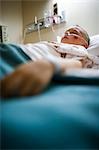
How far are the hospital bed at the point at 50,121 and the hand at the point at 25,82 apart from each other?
15 mm

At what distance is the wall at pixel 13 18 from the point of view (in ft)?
9.22

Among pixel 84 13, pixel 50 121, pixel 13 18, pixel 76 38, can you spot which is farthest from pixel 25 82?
pixel 13 18

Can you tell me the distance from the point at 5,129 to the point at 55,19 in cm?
213

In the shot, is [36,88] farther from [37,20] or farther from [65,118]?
[37,20]

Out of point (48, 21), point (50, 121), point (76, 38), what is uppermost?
point (48, 21)

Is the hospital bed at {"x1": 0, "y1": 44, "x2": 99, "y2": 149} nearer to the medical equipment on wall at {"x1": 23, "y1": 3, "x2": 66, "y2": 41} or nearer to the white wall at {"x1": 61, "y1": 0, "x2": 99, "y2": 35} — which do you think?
the white wall at {"x1": 61, "y1": 0, "x2": 99, "y2": 35}

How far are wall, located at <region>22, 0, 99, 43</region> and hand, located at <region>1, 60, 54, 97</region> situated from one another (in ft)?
5.76

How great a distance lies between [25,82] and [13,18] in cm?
258

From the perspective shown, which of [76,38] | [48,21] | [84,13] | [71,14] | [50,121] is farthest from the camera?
[48,21]

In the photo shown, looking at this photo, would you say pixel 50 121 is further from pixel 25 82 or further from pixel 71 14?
pixel 71 14

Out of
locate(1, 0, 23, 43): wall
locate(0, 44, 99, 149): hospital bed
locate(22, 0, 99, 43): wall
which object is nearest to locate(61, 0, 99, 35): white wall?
locate(22, 0, 99, 43): wall

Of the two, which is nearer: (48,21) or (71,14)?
(71,14)

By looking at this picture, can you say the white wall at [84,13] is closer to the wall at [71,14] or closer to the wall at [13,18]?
the wall at [71,14]

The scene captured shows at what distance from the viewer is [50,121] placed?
425mm
